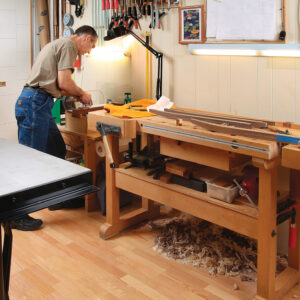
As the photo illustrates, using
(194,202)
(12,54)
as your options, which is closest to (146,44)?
(194,202)

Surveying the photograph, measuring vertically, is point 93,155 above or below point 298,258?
above

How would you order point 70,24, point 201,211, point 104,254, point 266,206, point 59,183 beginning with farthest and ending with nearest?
point 70,24 → point 104,254 → point 201,211 → point 266,206 → point 59,183

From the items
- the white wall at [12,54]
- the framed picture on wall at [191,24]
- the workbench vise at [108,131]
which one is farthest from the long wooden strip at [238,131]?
the white wall at [12,54]

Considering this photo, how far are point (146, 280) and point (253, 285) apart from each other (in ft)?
2.16

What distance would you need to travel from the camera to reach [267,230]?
2.30m

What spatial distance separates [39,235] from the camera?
3.33 m

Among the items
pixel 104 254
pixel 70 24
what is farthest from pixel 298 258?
pixel 70 24

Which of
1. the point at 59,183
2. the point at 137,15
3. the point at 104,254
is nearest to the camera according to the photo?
the point at 59,183

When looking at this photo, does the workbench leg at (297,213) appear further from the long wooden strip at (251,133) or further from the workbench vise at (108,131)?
the workbench vise at (108,131)

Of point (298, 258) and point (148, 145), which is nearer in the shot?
point (298, 258)

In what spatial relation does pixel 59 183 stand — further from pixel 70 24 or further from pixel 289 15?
pixel 70 24

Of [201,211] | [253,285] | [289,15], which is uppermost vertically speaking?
[289,15]

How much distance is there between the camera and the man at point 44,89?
342 centimetres

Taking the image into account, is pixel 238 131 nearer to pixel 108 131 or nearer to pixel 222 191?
pixel 222 191
